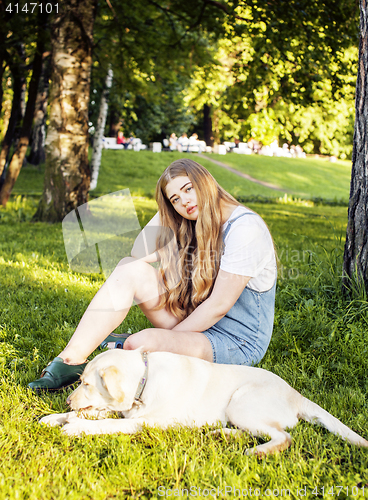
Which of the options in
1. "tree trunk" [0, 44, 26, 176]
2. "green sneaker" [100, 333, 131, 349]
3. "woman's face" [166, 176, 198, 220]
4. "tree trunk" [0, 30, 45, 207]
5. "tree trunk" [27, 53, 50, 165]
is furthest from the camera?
"tree trunk" [27, 53, 50, 165]

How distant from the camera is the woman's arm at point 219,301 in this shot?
2.52 m

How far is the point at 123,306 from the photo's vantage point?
8.57 ft

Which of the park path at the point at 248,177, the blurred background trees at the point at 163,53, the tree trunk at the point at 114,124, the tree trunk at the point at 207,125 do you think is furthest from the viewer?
the tree trunk at the point at 207,125

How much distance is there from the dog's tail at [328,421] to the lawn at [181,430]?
40mm

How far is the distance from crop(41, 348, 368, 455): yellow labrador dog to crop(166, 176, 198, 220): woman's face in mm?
999

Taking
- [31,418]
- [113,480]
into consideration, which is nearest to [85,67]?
[31,418]

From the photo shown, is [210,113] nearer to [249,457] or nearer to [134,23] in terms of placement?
[134,23]

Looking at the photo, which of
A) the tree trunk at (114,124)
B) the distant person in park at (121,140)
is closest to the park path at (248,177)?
the distant person in park at (121,140)

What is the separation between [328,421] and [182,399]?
0.77m

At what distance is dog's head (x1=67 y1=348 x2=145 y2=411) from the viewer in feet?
6.70

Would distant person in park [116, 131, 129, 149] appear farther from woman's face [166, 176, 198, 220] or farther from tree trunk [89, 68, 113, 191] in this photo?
woman's face [166, 176, 198, 220]

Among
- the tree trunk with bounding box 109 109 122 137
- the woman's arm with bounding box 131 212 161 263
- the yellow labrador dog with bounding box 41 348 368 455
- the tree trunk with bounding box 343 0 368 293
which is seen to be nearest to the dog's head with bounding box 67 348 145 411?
the yellow labrador dog with bounding box 41 348 368 455

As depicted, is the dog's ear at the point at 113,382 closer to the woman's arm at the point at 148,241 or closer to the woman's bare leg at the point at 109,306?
the woman's bare leg at the point at 109,306

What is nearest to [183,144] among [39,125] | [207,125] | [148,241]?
[207,125]
